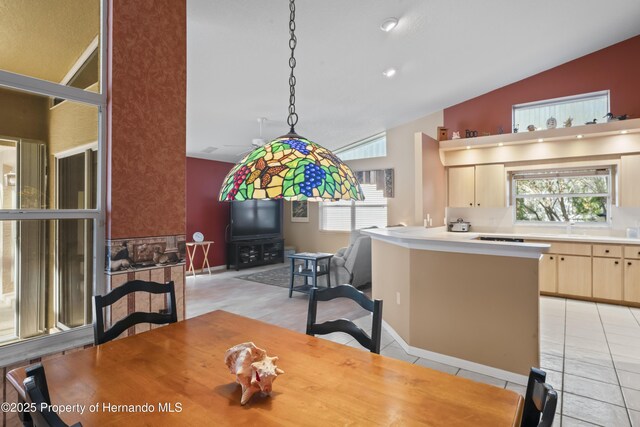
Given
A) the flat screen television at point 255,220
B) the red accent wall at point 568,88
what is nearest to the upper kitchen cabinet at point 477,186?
the red accent wall at point 568,88

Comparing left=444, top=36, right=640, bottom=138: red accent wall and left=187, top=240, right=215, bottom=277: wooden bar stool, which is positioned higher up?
left=444, top=36, right=640, bottom=138: red accent wall

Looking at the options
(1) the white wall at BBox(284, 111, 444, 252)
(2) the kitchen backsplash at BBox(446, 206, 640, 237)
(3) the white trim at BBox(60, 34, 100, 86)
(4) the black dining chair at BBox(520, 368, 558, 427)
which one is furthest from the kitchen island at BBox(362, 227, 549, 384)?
(1) the white wall at BBox(284, 111, 444, 252)

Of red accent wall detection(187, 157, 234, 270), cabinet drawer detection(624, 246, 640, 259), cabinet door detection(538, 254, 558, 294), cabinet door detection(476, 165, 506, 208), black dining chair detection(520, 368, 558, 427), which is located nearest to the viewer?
black dining chair detection(520, 368, 558, 427)

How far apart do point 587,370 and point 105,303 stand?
3594 millimetres

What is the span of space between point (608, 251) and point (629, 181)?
3.59ft

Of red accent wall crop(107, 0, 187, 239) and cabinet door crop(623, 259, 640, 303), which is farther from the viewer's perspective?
cabinet door crop(623, 259, 640, 303)

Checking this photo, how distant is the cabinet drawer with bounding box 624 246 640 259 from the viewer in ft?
14.1

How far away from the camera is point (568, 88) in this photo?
517cm

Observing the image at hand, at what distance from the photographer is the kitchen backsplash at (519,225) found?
15.8 ft

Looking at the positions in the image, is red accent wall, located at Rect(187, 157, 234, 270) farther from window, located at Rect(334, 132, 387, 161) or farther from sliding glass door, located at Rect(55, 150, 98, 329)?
sliding glass door, located at Rect(55, 150, 98, 329)

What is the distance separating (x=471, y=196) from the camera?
5.82 meters

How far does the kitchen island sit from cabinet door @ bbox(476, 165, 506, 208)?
3.18 meters

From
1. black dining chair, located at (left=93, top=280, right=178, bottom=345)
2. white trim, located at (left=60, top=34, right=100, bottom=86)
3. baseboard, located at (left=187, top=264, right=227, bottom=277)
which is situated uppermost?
white trim, located at (left=60, top=34, right=100, bottom=86)

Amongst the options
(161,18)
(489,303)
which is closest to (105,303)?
(161,18)
